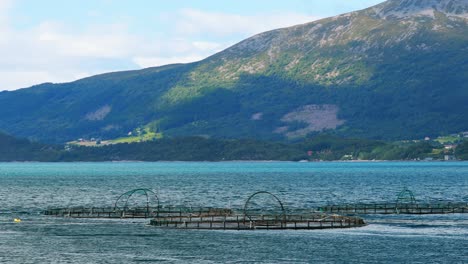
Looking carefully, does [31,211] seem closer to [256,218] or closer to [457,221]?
[256,218]

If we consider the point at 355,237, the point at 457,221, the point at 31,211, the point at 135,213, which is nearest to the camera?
the point at 355,237

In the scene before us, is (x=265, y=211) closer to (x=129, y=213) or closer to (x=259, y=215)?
(x=259, y=215)

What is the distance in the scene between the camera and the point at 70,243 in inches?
4675

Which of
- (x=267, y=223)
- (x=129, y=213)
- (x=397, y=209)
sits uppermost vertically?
(x=397, y=209)

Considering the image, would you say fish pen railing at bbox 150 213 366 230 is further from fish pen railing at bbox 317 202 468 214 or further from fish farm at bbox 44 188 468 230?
fish pen railing at bbox 317 202 468 214

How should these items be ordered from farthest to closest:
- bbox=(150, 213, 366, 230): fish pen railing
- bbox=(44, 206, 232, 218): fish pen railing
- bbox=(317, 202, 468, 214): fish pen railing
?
bbox=(317, 202, 468, 214): fish pen railing < bbox=(44, 206, 232, 218): fish pen railing < bbox=(150, 213, 366, 230): fish pen railing

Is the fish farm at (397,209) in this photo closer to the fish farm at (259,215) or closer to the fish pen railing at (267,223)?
the fish farm at (259,215)

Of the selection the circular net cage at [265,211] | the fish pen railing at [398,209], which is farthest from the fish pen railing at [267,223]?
the fish pen railing at [398,209]

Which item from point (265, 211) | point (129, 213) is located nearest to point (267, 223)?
point (129, 213)

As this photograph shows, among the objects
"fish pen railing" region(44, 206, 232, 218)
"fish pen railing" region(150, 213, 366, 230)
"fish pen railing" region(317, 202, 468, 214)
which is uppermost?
"fish pen railing" region(317, 202, 468, 214)

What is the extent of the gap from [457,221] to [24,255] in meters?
68.9

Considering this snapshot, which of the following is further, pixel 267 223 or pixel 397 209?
pixel 397 209

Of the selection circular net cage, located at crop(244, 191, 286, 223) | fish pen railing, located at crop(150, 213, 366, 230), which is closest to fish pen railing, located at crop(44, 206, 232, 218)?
circular net cage, located at crop(244, 191, 286, 223)

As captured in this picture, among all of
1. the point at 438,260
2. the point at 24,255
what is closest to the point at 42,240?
the point at 24,255
